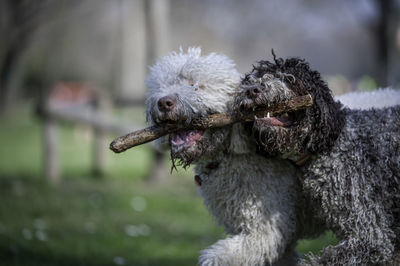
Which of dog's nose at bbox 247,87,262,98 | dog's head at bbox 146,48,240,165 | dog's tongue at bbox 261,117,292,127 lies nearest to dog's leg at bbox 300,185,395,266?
dog's tongue at bbox 261,117,292,127

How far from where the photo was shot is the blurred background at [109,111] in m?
6.26

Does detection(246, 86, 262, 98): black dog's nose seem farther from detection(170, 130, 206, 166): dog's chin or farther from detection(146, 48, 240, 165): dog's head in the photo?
detection(170, 130, 206, 166): dog's chin

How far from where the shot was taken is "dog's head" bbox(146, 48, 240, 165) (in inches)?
142

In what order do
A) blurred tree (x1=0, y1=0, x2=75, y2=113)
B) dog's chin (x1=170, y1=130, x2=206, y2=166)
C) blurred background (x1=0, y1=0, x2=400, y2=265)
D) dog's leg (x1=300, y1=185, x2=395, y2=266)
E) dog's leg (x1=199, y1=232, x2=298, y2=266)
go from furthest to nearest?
blurred tree (x1=0, y1=0, x2=75, y2=113), blurred background (x1=0, y1=0, x2=400, y2=265), dog's chin (x1=170, y1=130, x2=206, y2=166), dog's leg (x1=199, y1=232, x2=298, y2=266), dog's leg (x1=300, y1=185, x2=395, y2=266)

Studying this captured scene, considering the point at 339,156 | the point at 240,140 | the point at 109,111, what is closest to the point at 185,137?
the point at 240,140

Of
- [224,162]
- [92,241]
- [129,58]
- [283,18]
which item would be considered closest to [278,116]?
[224,162]

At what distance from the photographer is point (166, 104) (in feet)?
11.7

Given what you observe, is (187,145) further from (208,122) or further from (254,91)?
(254,91)

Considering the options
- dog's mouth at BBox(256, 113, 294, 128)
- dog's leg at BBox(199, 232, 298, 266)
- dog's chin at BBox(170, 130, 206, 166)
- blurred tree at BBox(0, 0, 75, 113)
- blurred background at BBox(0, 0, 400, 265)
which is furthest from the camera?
blurred tree at BBox(0, 0, 75, 113)

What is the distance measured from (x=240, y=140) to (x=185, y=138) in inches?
14.9

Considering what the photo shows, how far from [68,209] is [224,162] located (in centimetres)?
477

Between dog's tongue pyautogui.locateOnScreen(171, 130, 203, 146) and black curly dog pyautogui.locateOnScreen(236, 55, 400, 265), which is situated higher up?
dog's tongue pyautogui.locateOnScreen(171, 130, 203, 146)

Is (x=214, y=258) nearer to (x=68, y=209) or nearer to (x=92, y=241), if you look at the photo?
(x=92, y=241)

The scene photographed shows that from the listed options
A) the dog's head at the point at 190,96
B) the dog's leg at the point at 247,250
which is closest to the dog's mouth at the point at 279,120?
the dog's head at the point at 190,96
